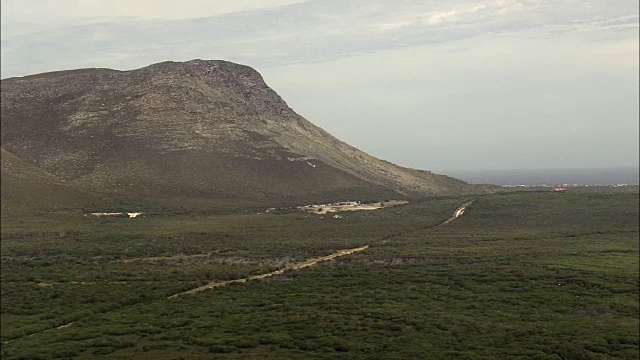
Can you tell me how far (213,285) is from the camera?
53000 mm

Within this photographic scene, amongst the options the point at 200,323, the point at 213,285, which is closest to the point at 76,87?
the point at 213,285

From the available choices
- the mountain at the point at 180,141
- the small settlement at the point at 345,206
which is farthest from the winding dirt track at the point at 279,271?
the mountain at the point at 180,141

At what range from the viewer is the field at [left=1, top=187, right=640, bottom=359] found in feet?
114

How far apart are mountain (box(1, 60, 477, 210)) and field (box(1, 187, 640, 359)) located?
3138cm

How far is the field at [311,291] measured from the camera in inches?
1372

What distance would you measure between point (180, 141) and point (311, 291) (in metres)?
97.4

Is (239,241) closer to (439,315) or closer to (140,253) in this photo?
(140,253)

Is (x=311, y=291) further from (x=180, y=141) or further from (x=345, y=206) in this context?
(x=180, y=141)

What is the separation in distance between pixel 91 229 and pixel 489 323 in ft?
195

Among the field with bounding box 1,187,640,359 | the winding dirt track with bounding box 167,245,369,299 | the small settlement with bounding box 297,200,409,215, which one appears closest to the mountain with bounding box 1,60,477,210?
the small settlement with bounding box 297,200,409,215

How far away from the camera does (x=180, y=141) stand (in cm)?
13888

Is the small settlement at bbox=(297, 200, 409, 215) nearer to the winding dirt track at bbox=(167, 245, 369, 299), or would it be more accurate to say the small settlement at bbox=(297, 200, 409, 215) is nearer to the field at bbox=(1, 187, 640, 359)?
the field at bbox=(1, 187, 640, 359)

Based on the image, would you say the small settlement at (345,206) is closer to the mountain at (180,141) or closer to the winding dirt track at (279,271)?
the mountain at (180,141)

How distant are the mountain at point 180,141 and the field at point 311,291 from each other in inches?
A: 1236
